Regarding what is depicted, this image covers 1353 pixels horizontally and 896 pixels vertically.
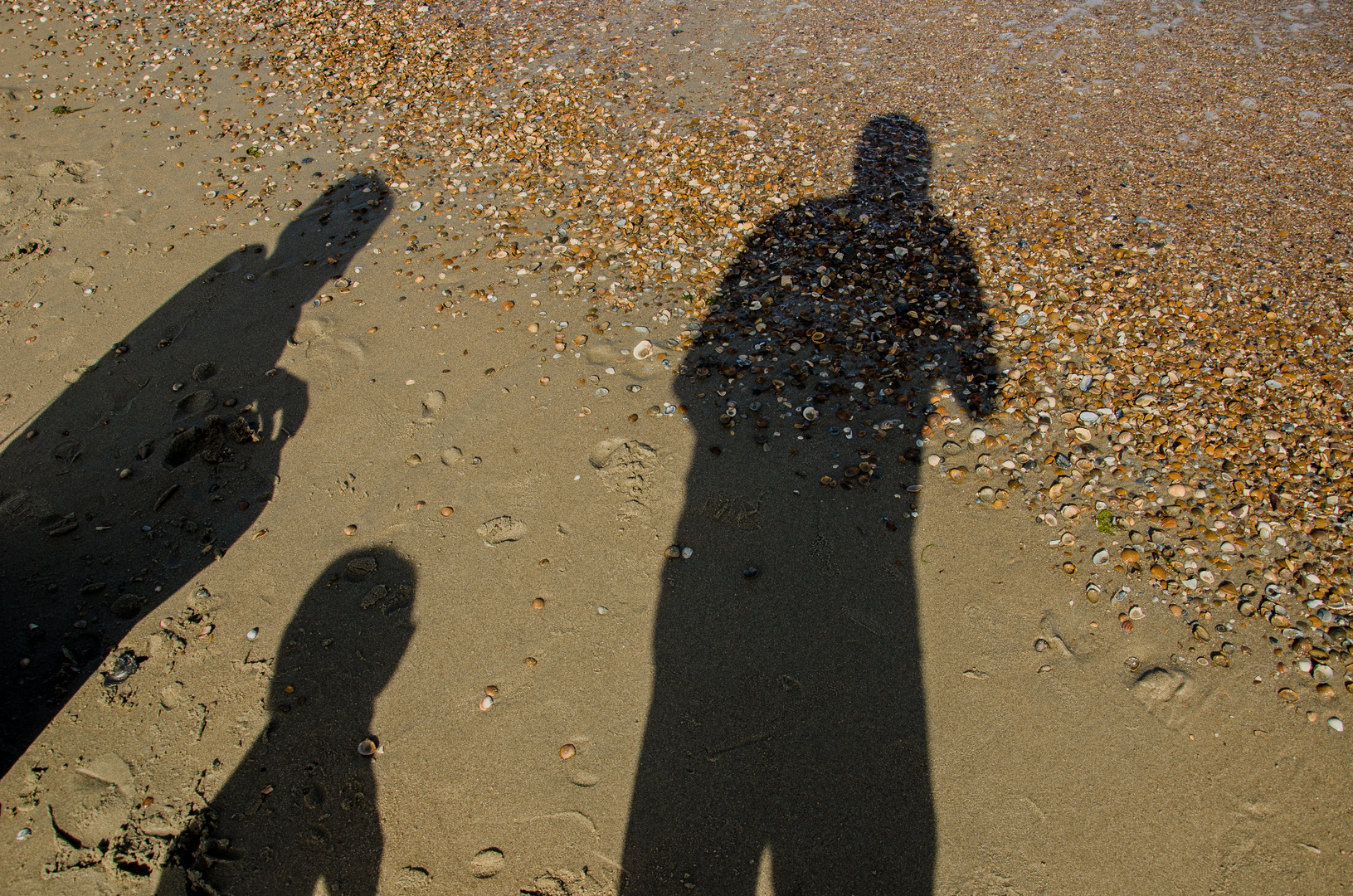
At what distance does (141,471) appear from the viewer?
5.09 metres

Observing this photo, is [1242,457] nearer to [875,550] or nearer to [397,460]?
[875,550]

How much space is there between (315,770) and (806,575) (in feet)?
9.46

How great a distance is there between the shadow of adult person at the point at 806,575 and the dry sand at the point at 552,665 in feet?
0.07

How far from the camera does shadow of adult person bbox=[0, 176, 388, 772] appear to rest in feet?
14.0

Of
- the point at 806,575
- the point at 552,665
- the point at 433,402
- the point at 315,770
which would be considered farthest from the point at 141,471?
the point at 806,575

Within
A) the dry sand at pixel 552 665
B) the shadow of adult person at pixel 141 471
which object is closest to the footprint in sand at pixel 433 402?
the dry sand at pixel 552 665

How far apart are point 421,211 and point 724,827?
21.0ft

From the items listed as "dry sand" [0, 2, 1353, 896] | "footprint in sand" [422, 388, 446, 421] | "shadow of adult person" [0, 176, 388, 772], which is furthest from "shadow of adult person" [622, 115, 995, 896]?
"shadow of adult person" [0, 176, 388, 772]

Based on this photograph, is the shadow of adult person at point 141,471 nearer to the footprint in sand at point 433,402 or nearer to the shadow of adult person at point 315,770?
the footprint in sand at point 433,402

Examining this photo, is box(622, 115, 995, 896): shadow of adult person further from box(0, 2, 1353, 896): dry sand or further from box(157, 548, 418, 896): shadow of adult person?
box(157, 548, 418, 896): shadow of adult person

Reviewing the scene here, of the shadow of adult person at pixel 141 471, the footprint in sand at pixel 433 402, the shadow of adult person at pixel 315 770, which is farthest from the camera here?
the footprint in sand at pixel 433 402

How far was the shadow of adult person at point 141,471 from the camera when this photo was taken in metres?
4.26

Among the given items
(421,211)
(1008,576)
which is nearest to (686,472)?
(1008,576)

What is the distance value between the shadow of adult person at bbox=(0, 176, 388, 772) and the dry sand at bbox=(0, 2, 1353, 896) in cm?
3
